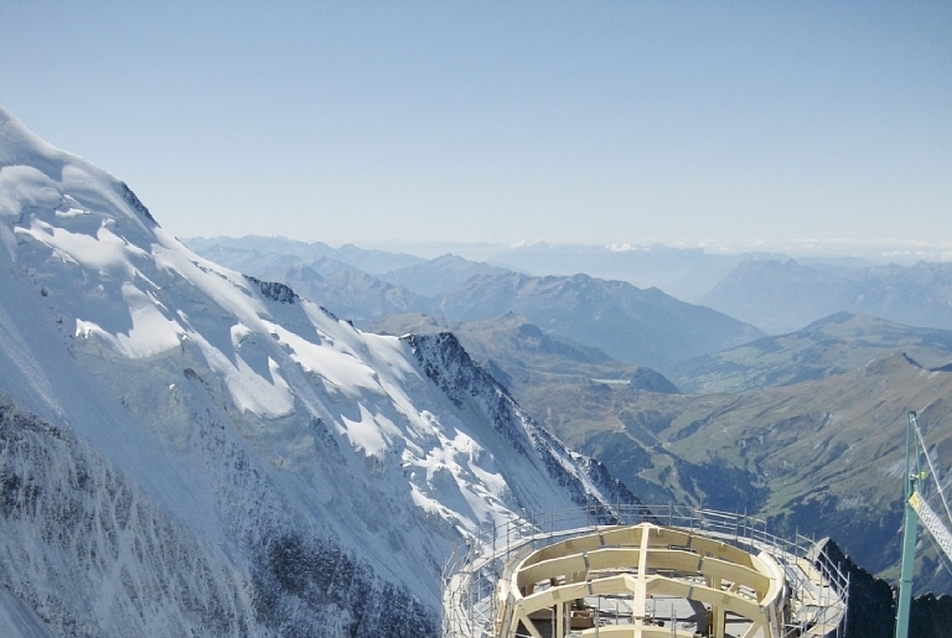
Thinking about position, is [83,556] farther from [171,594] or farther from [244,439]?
[244,439]

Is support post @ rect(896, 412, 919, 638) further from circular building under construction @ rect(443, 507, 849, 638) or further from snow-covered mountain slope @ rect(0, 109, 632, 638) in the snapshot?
snow-covered mountain slope @ rect(0, 109, 632, 638)

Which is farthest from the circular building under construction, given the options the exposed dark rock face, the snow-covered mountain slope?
the exposed dark rock face

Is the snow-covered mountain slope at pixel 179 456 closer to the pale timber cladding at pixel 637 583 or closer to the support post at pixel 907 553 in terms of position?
the pale timber cladding at pixel 637 583

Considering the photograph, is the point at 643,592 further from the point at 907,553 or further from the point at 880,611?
the point at 880,611

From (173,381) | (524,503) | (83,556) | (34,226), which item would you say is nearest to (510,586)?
(83,556)

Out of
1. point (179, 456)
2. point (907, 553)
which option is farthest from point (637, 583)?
point (179, 456)

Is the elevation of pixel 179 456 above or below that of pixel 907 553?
below

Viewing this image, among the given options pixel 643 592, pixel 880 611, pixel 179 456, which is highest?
pixel 643 592
